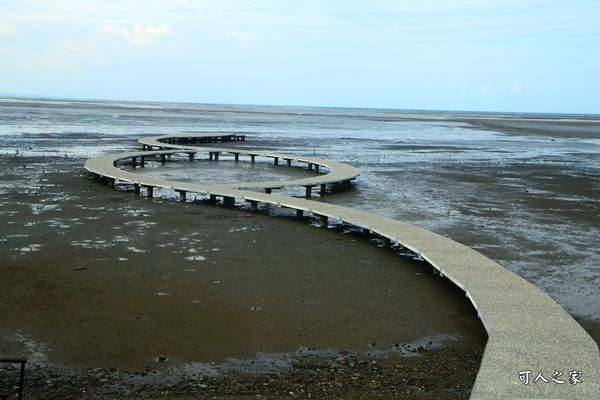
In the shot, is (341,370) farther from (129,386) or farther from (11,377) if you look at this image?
(11,377)

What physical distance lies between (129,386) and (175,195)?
11.7 m

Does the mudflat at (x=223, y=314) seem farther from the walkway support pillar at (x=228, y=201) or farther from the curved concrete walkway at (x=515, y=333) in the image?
the walkway support pillar at (x=228, y=201)

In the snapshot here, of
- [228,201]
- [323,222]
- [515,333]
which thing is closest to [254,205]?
[228,201]

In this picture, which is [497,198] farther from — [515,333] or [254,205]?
[515,333]

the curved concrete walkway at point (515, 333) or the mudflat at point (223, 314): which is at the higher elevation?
the curved concrete walkway at point (515, 333)

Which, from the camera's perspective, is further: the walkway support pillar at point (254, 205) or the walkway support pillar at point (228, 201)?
the walkway support pillar at point (228, 201)

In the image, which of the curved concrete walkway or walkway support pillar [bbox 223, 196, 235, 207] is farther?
walkway support pillar [bbox 223, 196, 235, 207]

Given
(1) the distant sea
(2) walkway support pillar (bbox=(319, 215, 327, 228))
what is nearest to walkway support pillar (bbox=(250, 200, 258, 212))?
(2) walkway support pillar (bbox=(319, 215, 327, 228))

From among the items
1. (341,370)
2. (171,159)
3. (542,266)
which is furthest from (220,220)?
(171,159)

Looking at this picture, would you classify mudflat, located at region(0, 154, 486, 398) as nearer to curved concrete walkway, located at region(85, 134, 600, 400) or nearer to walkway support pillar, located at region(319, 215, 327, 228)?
walkway support pillar, located at region(319, 215, 327, 228)

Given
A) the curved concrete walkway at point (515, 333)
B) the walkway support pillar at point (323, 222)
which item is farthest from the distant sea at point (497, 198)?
the walkway support pillar at point (323, 222)

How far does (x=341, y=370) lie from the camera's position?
6.56 metres

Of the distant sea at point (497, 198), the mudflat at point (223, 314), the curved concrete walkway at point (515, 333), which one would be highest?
the curved concrete walkway at point (515, 333)

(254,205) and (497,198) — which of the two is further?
(497,198)
